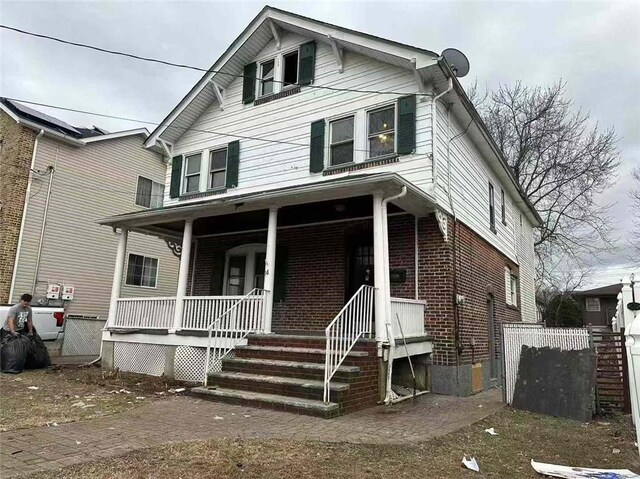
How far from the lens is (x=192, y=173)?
13680 mm

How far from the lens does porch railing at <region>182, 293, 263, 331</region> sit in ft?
30.5

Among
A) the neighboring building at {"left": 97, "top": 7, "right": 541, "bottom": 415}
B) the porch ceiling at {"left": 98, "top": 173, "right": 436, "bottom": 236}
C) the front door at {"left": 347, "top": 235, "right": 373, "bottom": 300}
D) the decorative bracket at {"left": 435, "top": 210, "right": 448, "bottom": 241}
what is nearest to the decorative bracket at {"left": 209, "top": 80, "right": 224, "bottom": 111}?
the neighboring building at {"left": 97, "top": 7, "right": 541, "bottom": 415}

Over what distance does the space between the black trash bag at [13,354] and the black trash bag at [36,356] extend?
0.75 ft

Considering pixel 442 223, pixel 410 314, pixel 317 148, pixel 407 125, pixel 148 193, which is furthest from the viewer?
pixel 148 193

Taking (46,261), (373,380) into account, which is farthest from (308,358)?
(46,261)

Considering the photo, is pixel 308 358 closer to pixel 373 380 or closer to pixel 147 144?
pixel 373 380

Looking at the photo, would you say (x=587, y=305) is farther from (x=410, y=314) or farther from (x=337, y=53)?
(x=410, y=314)

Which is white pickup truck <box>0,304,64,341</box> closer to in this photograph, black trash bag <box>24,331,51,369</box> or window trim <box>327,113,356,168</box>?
black trash bag <box>24,331,51,369</box>

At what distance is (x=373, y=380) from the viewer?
7.48m

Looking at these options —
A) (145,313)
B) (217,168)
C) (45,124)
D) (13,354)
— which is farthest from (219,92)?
(13,354)

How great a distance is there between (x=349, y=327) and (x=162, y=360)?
15.6 ft

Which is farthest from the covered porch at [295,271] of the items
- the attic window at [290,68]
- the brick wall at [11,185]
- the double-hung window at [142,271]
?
the double-hung window at [142,271]

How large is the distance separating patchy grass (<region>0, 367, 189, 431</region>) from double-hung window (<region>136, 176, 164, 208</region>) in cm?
981

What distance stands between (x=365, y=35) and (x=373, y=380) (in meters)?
7.24
